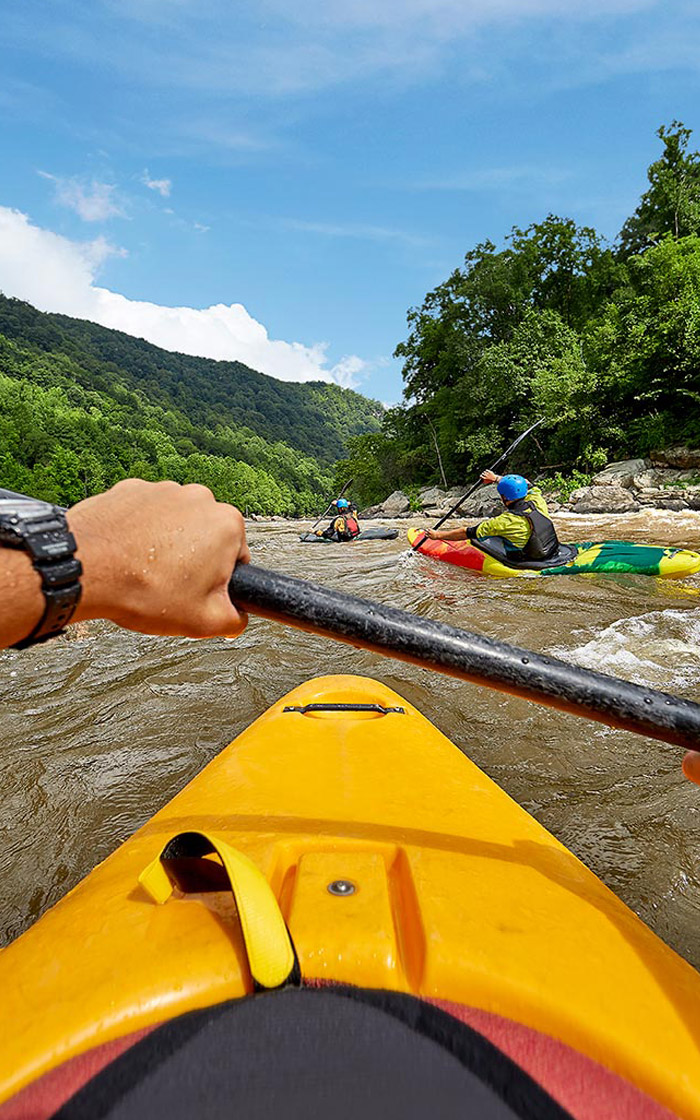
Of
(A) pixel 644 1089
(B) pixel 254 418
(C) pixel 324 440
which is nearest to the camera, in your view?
(A) pixel 644 1089

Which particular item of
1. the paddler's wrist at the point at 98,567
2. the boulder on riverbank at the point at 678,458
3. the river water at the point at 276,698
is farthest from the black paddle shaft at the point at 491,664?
the boulder on riverbank at the point at 678,458

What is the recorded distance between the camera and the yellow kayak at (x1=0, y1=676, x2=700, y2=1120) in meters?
0.79

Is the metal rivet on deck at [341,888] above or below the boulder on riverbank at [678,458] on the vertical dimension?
below

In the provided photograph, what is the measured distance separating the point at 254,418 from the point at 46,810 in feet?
444

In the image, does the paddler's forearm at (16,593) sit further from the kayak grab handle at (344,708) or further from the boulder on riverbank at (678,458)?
the boulder on riverbank at (678,458)

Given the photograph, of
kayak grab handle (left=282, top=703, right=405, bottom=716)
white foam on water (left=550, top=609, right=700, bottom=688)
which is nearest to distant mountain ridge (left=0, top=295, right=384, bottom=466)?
white foam on water (left=550, top=609, right=700, bottom=688)

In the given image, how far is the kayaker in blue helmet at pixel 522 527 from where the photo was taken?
8336 millimetres

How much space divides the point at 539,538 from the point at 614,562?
1086 mm

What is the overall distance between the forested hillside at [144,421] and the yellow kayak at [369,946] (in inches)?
2361

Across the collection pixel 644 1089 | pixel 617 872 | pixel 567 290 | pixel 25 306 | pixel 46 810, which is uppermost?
pixel 25 306

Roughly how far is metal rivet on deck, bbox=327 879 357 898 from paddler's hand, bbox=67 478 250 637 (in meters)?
0.53

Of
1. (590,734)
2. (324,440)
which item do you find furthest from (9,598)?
(324,440)

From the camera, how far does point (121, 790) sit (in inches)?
104

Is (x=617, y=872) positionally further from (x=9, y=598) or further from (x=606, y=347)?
(x=606, y=347)
